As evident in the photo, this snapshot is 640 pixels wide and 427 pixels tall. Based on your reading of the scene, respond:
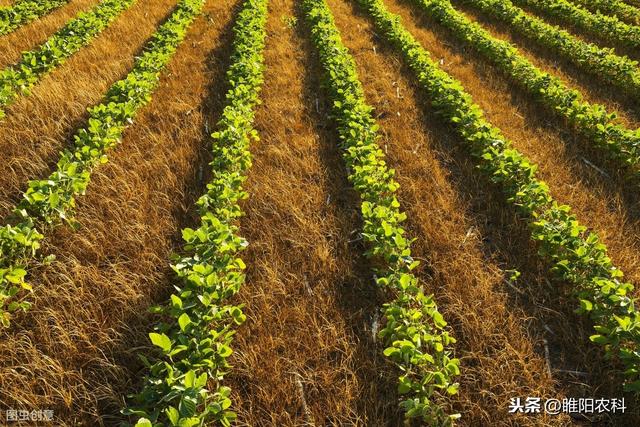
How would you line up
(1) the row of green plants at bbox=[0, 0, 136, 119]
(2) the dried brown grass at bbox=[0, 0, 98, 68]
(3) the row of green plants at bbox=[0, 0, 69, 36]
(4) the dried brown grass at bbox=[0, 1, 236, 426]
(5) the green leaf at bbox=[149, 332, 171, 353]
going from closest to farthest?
(5) the green leaf at bbox=[149, 332, 171, 353] < (4) the dried brown grass at bbox=[0, 1, 236, 426] < (1) the row of green plants at bbox=[0, 0, 136, 119] < (2) the dried brown grass at bbox=[0, 0, 98, 68] < (3) the row of green plants at bbox=[0, 0, 69, 36]

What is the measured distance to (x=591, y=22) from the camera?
11.7 metres

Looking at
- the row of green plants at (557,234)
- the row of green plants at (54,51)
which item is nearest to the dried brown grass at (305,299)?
the row of green plants at (557,234)

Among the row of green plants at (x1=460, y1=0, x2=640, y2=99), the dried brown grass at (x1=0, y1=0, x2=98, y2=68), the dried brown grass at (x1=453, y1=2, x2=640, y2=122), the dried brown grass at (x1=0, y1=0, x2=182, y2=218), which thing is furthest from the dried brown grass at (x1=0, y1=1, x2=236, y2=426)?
the row of green plants at (x1=460, y1=0, x2=640, y2=99)

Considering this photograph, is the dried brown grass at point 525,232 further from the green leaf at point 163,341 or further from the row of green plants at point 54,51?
the row of green plants at point 54,51

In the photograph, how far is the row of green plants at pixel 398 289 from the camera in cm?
334

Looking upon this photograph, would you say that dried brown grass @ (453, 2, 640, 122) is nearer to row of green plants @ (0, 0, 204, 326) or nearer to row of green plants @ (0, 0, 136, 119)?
row of green plants @ (0, 0, 204, 326)

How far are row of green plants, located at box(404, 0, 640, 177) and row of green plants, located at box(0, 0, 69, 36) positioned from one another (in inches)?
459

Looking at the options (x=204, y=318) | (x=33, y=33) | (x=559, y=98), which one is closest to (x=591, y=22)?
(x=559, y=98)

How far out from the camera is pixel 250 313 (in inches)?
165

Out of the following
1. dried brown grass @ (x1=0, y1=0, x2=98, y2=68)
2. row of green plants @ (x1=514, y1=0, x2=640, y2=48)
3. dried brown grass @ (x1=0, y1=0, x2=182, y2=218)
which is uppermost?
row of green plants @ (x1=514, y1=0, x2=640, y2=48)

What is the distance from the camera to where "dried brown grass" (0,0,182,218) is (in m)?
5.73

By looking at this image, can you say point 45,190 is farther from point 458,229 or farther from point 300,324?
point 458,229

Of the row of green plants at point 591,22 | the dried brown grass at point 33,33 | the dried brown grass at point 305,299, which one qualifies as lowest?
the dried brown grass at point 305,299

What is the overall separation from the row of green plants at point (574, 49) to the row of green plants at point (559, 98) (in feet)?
4.10
